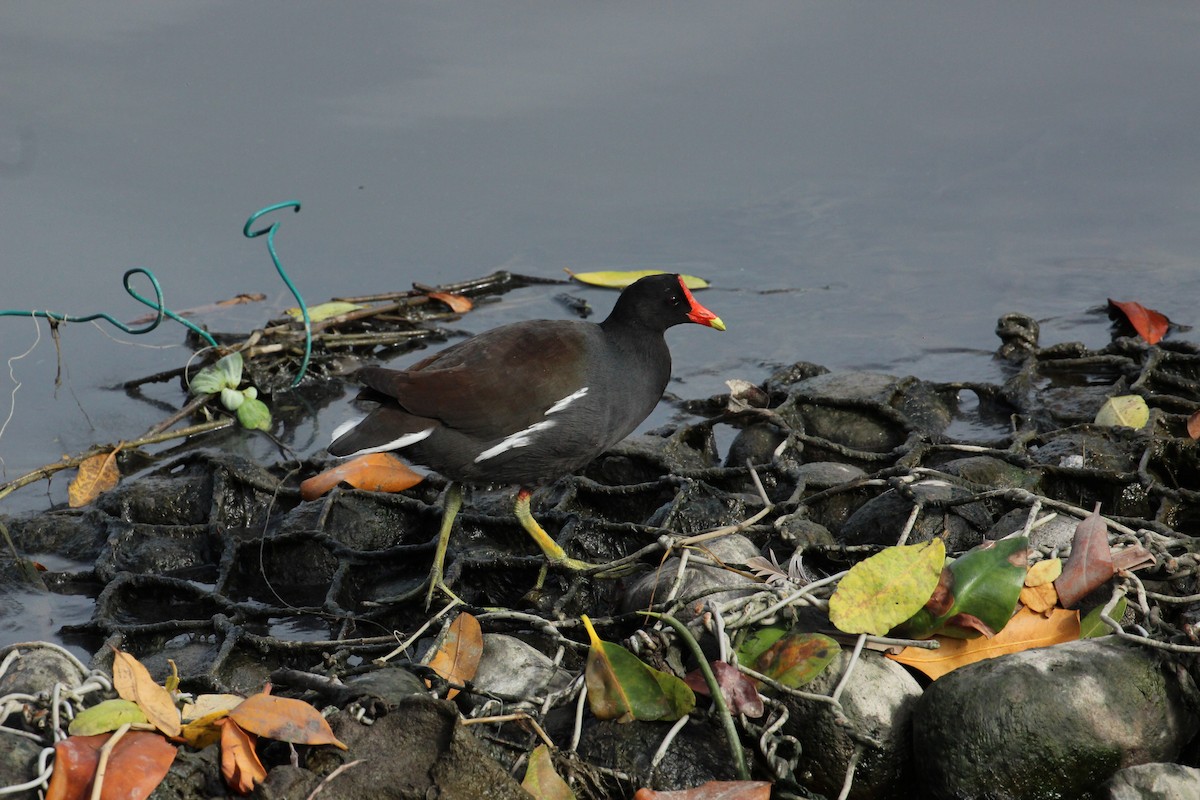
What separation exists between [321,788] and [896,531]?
1.83 m

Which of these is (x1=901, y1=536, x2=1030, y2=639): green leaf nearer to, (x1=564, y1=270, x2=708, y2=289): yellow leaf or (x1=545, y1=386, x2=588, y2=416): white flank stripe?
(x1=545, y1=386, x2=588, y2=416): white flank stripe

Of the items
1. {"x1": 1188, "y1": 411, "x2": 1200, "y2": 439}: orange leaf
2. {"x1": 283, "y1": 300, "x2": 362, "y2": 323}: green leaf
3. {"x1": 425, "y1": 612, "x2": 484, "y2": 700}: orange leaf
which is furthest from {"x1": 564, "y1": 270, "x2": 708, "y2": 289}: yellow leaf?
{"x1": 425, "y1": 612, "x2": 484, "y2": 700}: orange leaf

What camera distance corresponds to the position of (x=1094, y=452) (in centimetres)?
414

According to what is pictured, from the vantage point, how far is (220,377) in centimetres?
501

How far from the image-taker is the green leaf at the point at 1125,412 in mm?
4391

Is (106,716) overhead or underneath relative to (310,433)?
overhead

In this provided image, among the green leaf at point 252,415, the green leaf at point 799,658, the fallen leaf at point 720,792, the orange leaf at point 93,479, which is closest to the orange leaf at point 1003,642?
the green leaf at point 799,658

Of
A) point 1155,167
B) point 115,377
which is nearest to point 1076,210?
point 1155,167

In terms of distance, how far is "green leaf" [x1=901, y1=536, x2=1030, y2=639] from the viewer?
9.15 feet

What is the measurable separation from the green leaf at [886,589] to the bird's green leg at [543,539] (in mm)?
907

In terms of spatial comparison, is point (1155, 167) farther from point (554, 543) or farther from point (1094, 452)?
point (554, 543)

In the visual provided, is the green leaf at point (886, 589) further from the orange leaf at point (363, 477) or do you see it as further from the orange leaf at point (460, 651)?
the orange leaf at point (363, 477)

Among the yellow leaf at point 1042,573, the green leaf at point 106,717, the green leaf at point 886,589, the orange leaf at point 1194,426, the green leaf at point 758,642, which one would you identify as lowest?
the orange leaf at point 1194,426

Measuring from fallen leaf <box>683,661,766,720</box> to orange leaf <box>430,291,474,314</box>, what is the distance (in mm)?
3482
